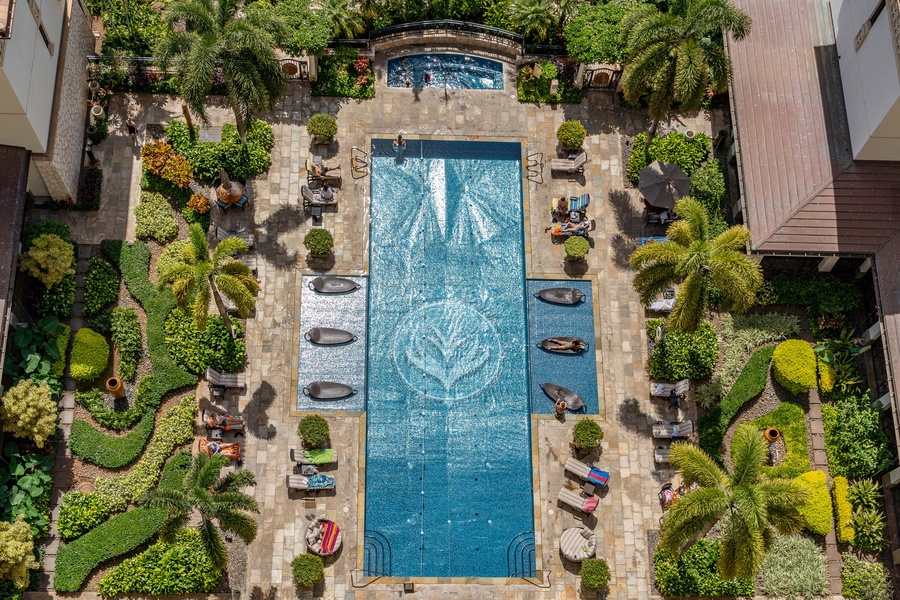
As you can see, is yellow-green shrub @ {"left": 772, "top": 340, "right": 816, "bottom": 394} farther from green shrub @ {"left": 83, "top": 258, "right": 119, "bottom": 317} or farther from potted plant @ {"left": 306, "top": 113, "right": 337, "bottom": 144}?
green shrub @ {"left": 83, "top": 258, "right": 119, "bottom": 317}

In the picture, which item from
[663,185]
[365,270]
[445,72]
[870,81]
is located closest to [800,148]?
[870,81]

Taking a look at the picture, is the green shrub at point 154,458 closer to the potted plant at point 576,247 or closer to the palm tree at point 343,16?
the potted plant at point 576,247

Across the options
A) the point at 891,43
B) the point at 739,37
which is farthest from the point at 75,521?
the point at 891,43

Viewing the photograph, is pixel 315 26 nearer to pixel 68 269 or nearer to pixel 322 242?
pixel 322 242

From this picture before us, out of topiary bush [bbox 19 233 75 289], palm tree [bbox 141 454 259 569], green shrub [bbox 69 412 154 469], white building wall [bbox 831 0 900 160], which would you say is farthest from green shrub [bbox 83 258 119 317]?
white building wall [bbox 831 0 900 160]

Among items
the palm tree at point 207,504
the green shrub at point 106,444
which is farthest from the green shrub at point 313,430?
the green shrub at point 106,444

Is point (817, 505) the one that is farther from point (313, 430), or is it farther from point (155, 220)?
point (155, 220)
